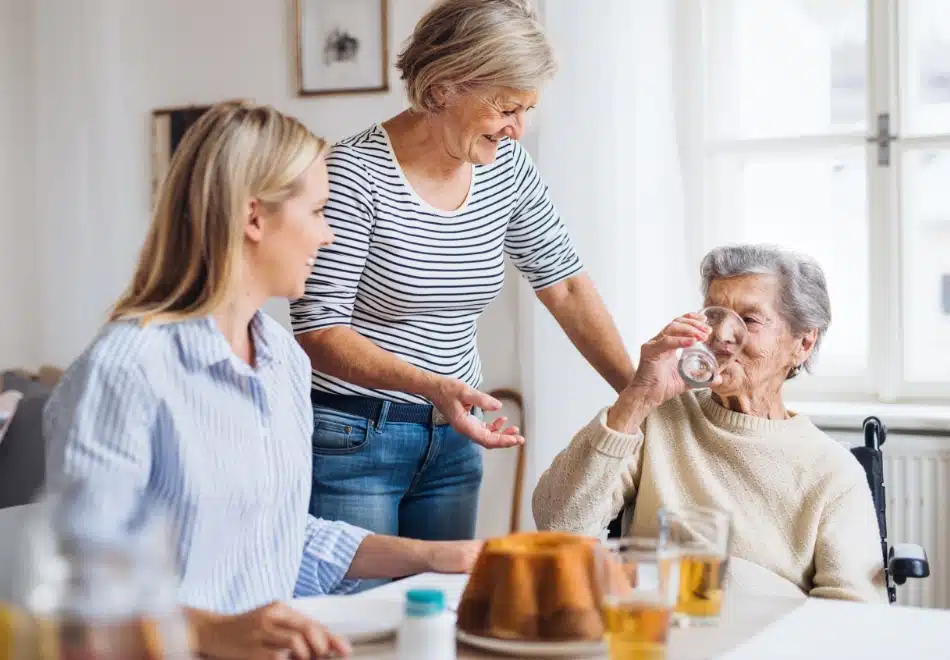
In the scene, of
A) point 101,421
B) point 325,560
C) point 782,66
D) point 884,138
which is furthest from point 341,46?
point 101,421

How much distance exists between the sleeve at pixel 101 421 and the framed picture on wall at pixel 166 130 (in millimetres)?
2801

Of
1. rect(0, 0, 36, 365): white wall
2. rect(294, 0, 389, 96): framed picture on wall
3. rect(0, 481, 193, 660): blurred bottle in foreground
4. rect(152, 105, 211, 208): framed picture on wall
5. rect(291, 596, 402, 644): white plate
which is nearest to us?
rect(0, 481, 193, 660): blurred bottle in foreground

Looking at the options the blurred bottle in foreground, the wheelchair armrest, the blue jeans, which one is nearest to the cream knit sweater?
the wheelchair armrest

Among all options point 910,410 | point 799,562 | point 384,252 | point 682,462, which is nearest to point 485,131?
point 384,252

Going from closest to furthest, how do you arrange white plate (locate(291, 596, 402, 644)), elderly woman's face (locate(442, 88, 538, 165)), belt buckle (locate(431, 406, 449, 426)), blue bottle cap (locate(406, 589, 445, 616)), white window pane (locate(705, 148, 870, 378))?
1. blue bottle cap (locate(406, 589, 445, 616))
2. white plate (locate(291, 596, 402, 644))
3. elderly woman's face (locate(442, 88, 538, 165))
4. belt buckle (locate(431, 406, 449, 426))
5. white window pane (locate(705, 148, 870, 378))

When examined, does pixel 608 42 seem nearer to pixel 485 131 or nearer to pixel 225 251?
pixel 485 131

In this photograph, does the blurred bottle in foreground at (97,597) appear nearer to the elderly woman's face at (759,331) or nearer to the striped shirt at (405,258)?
the striped shirt at (405,258)

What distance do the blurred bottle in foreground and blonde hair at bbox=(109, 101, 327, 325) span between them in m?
0.82

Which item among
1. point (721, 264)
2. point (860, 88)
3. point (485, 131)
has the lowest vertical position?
point (721, 264)

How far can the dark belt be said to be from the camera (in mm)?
2076

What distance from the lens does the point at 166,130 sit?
4.07 metres

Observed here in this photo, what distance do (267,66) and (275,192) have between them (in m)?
2.48

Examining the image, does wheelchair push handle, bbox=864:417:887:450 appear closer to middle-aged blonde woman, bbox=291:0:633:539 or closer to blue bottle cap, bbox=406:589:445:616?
middle-aged blonde woman, bbox=291:0:633:539

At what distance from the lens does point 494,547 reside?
4.03 ft
